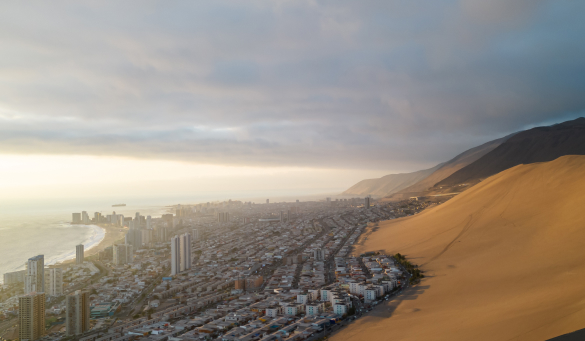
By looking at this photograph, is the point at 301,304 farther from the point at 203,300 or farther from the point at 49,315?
the point at 49,315

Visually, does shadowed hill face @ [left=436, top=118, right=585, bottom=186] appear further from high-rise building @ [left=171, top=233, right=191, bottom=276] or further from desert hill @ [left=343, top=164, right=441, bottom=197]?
high-rise building @ [left=171, top=233, right=191, bottom=276]

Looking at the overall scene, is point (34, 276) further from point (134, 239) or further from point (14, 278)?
point (134, 239)

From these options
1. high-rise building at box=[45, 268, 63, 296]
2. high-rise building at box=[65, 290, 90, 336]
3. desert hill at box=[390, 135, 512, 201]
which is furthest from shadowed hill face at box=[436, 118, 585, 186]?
high-rise building at box=[65, 290, 90, 336]

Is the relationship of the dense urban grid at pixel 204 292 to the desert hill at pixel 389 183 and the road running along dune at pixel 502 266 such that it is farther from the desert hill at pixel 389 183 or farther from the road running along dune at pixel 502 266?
the desert hill at pixel 389 183

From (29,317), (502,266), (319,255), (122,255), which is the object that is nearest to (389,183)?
(319,255)

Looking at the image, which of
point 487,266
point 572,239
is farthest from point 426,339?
point 572,239
